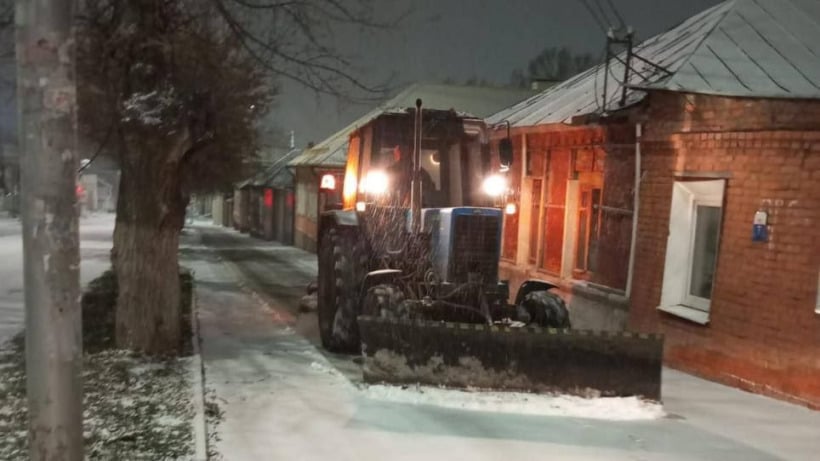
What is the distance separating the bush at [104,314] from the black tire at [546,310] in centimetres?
406

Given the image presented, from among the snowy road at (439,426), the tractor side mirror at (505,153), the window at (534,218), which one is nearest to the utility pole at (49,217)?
the snowy road at (439,426)

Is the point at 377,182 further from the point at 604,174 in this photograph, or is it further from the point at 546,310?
the point at 604,174

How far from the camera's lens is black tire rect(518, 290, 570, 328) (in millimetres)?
7820

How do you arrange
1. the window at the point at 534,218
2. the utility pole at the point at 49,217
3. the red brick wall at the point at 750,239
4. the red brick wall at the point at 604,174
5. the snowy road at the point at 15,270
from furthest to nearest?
the window at the point at 534,218, the snowy road at the point at 15,270, the red brick wall at the point at 604,174, the red brick wall at the point at 750,239, the utility pole at the point at 49,217

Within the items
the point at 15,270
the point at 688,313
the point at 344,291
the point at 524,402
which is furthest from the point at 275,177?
the point at 524,402

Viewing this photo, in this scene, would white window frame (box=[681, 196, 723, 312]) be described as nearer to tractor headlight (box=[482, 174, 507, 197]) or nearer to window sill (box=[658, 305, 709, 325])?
window sill (box=[658, 305, 709, 325])

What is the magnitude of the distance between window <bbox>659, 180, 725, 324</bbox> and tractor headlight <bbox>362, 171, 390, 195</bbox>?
3.55m

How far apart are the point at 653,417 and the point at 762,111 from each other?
11.5 ft

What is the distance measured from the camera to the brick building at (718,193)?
695cm

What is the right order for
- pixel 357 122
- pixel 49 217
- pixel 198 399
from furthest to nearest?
pixel 357 122
pixel 198 399
pixel 49 217

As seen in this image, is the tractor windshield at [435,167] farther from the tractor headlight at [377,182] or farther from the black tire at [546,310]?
the black tire at [546,310]

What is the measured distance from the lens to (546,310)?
25.9 ft

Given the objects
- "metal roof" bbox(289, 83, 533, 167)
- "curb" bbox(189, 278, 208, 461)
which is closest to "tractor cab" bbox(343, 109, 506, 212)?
"curb" bbox(189, 278, 208, 461)

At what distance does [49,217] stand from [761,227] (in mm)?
6802
